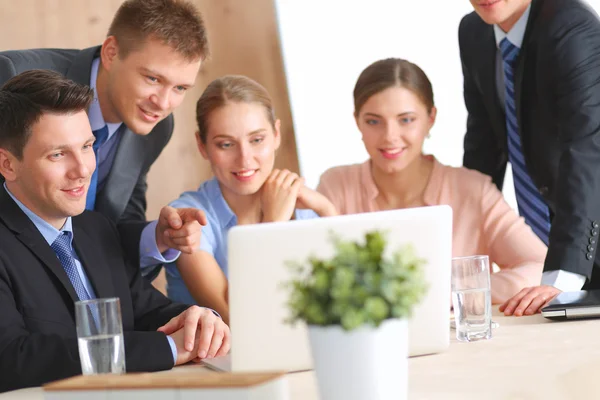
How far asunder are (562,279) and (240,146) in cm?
97

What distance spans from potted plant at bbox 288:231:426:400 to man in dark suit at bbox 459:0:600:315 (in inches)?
40.5

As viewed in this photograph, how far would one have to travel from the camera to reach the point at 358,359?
942 mm

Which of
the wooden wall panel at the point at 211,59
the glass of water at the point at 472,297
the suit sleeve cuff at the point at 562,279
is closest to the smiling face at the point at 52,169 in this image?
the glass of water at the point at 472,297

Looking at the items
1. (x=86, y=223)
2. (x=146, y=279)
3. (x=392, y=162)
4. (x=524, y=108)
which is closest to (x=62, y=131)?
(x=86, y=223)

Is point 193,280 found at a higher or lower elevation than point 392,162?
lower

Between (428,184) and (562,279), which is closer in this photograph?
(562,279)

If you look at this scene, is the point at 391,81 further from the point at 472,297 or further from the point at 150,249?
the point at 472,297

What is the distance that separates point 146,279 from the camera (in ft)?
7.59

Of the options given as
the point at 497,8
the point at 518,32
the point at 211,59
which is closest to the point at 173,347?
the point at 497,8

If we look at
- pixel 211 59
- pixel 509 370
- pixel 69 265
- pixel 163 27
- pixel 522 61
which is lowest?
pixel 509 370

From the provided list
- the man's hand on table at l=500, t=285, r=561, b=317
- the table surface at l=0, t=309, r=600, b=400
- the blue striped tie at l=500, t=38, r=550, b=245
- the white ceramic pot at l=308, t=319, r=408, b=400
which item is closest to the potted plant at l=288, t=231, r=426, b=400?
the white ceramic pot at l=308, t=319, r=408, b=400

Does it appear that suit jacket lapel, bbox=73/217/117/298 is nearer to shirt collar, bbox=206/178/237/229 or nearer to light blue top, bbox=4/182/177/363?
light blue top, bbox=4/182/177/363

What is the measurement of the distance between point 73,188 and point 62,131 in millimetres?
130

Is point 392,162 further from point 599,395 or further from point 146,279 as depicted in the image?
point 599,395
